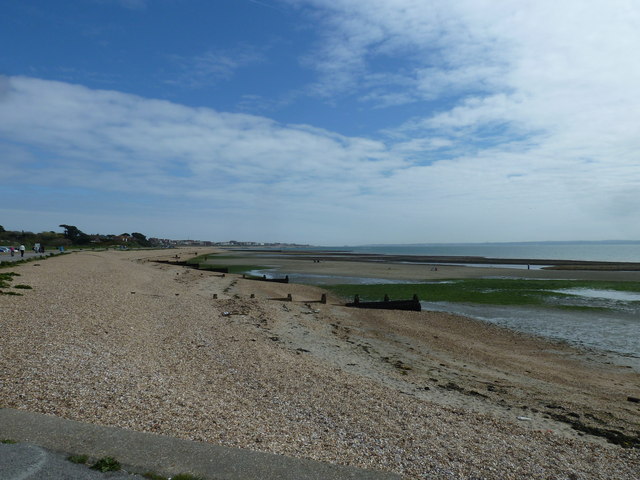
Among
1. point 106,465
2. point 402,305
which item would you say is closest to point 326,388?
point 106,465

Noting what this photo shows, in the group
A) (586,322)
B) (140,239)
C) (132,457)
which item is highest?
(140,239)

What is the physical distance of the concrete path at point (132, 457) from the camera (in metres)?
4.71

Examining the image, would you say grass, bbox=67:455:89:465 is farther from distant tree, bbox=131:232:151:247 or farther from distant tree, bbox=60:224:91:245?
distant tree, bbox=131:232:151:247

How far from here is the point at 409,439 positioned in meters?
6.68

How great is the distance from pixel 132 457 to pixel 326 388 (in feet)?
16.3

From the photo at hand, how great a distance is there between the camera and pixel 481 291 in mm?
36000

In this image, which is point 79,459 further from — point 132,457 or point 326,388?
point 326,388

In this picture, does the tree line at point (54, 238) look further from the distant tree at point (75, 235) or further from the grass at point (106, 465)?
the grass at point (106, 465)

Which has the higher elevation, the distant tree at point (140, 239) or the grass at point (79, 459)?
the distant tree at point (140, 239)

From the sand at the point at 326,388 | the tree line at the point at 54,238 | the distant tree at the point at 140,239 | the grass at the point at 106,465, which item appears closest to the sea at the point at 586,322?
the sand at the point at 326,388

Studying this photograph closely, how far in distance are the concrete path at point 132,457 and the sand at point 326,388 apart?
0.47m

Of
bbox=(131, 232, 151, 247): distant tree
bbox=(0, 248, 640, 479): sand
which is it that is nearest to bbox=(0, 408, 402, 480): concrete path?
bbox=(0, 248, 640, 479): sand

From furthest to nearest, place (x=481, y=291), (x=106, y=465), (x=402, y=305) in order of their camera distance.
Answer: (x=481, y=291), (x=402, y=305), (x=106, y=465)

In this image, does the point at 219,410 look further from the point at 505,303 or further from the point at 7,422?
the point at 505,303
